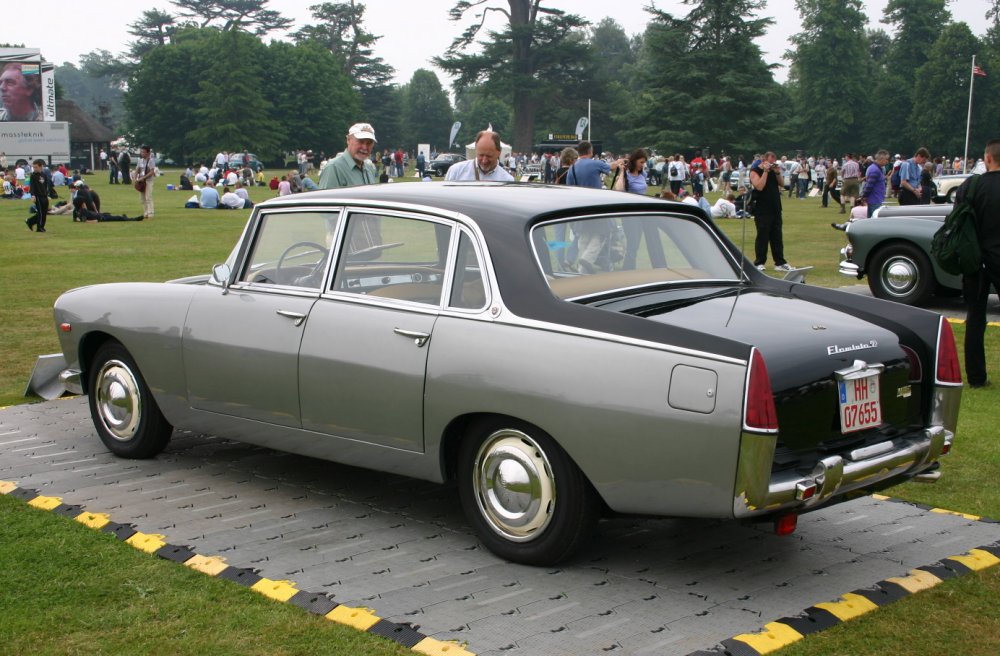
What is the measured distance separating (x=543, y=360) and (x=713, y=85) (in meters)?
75.8

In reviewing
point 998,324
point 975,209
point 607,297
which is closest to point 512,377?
point 607,297

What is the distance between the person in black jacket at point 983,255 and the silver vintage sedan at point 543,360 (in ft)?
10.7

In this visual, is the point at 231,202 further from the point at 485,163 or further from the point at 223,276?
the point at 223,276

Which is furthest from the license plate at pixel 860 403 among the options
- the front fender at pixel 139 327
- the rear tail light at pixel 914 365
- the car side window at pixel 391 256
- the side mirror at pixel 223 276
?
the front fender at pixel 139 327

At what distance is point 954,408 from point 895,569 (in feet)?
2.63

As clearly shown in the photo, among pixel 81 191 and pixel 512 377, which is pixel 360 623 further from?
pixel 81 191

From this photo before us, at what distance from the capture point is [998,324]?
39.0 feet

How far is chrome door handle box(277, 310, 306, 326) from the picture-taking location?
18.5 ft

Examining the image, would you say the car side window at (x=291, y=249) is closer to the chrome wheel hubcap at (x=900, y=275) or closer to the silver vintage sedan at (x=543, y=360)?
the silver vintage sedan at (x=543, y=360)

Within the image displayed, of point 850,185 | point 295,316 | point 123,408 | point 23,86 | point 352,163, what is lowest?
point 123,408

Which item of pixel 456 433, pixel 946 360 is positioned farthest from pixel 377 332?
pixel 946 360

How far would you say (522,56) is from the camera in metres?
91.3

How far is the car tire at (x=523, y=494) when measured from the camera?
4691 mm

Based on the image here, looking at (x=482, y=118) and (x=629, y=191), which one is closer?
(x=629, y=191)
